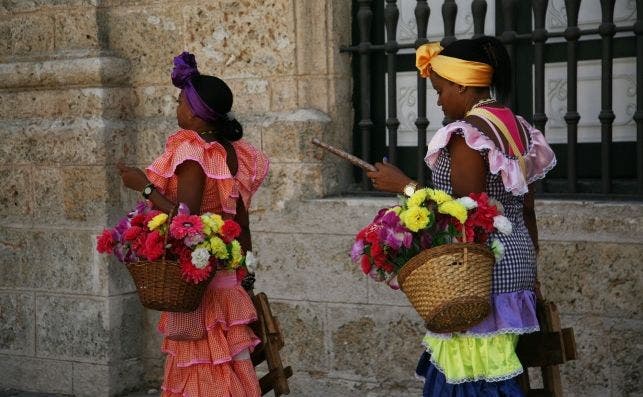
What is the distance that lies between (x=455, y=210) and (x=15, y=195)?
13.0 ft

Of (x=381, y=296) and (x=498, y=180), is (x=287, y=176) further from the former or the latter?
(x=498, y=180)

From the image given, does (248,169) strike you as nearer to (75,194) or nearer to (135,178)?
(135,178)

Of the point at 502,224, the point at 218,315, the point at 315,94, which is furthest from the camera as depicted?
the point at 315,94

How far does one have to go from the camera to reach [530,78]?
6.07 m

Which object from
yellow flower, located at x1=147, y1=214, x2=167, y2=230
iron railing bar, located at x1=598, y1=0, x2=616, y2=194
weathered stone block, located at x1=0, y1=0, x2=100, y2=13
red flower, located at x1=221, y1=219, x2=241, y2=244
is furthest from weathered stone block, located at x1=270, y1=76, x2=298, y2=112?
yellow flower, located at x1=147, y1=214, x2=167, y2=230

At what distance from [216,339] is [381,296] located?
5.23ft

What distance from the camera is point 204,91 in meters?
4.54

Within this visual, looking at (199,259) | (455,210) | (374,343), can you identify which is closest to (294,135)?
(374,343)

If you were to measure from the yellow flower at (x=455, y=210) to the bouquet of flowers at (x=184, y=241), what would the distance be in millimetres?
974

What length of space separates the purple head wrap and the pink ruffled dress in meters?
0.10

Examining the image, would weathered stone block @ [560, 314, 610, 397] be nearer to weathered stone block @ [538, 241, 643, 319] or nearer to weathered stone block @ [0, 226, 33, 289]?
weathered stone block @ [538, 241, 643, 319]

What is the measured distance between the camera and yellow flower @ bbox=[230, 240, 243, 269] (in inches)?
175

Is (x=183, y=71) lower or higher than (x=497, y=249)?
higher

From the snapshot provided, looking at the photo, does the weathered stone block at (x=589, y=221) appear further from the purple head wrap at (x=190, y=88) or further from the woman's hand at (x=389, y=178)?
the purple head wrap at (x=190, y=88)
